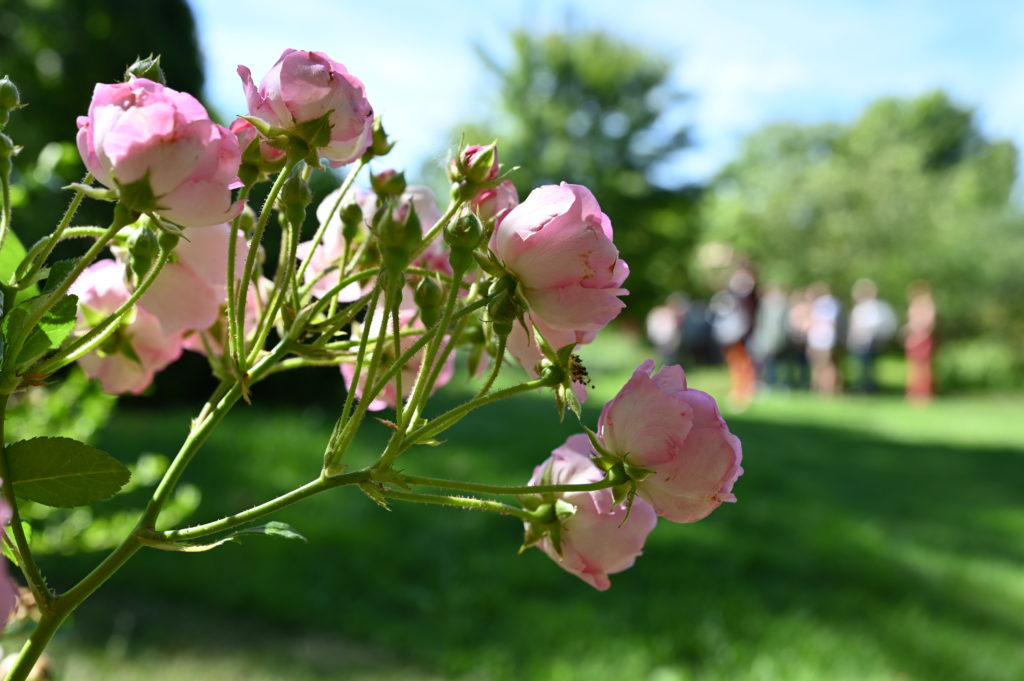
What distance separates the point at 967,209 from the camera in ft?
56.6

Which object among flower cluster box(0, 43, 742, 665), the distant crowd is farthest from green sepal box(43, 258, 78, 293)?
the distant crowd

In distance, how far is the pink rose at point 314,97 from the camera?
1.40 ft

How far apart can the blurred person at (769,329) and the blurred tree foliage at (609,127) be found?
1110cm

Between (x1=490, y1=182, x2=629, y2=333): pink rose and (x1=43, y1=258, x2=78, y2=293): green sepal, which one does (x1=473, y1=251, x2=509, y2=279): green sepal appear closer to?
(x1=490, y1=182, x2=629, y2=333): pink rose

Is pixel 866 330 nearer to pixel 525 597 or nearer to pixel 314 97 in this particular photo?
pixel 525 597

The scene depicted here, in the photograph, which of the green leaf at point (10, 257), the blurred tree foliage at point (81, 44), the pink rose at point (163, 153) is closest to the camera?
the pink rose at point (163, 153)

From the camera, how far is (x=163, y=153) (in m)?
0.36

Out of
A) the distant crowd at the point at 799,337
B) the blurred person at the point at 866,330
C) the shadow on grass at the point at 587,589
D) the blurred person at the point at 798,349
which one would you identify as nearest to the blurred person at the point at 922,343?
the distant crowd at the point at 799,337

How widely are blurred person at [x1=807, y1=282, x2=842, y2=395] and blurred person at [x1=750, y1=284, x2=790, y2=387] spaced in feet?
1.94

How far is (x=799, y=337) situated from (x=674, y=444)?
1037 cm

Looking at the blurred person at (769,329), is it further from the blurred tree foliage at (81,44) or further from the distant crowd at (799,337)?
the blurred tree foliage at (81,44)

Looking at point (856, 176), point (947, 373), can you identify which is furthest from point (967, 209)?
point (947, 373)

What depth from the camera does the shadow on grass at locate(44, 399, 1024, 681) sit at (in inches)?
88.5

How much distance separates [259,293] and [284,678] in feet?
6.01
